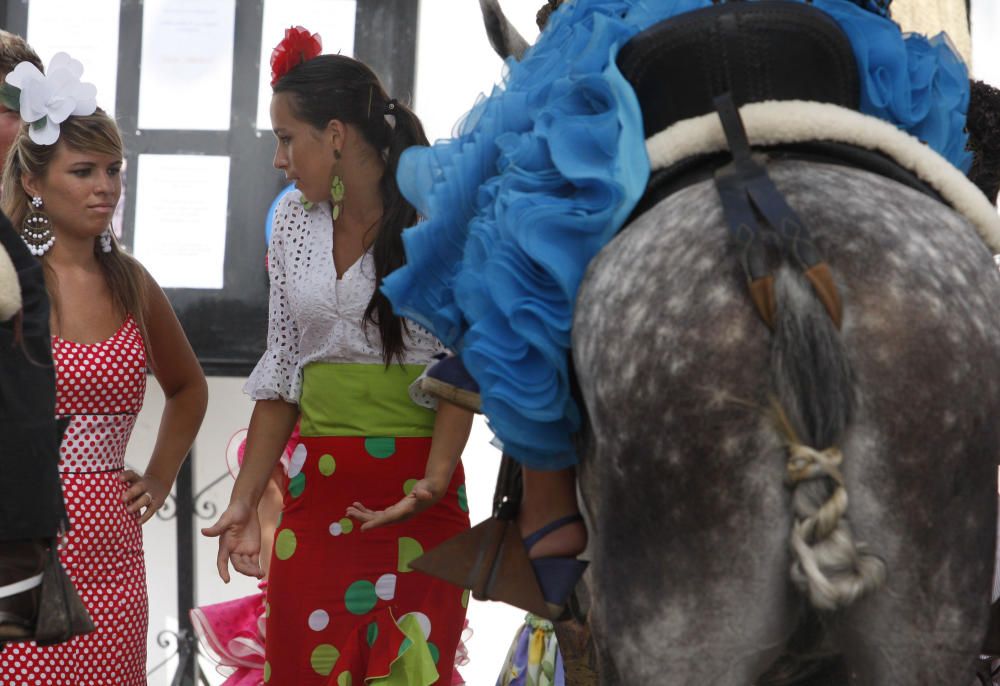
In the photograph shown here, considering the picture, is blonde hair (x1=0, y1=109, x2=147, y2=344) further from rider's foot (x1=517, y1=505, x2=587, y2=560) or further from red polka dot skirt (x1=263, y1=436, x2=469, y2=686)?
rider's foot (x1=517, y1=505, x2=587, y2=560)

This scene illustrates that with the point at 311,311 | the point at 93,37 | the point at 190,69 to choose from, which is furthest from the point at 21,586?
the point at 93,37

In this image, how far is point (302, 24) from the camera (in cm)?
520

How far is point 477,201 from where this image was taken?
261 centimetres

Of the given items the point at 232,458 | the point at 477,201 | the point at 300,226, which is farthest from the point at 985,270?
the point at 232,458

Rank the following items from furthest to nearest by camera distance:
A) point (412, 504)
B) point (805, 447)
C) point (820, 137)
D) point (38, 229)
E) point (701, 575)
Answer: point (38, 229) < point (412, 504) < point (820, 137) < point (701, 575) < point (805, 447)

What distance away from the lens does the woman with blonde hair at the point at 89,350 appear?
337 centimetres

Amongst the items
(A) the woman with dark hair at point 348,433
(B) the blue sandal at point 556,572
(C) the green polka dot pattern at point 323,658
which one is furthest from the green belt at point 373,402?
(B) the blue sandal at point 556,572

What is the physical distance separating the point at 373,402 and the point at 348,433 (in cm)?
10

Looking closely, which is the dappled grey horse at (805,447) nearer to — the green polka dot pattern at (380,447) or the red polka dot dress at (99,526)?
the green polka dot pattern at (380,447)

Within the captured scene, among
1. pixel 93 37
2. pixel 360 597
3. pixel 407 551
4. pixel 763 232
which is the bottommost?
pixel 360 597

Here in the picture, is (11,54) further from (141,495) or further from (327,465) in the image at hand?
(327,465)

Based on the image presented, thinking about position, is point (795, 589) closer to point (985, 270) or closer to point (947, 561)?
point (947, 561)

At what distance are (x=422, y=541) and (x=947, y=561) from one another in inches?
69.2

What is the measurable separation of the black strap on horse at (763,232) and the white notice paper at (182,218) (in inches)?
135
